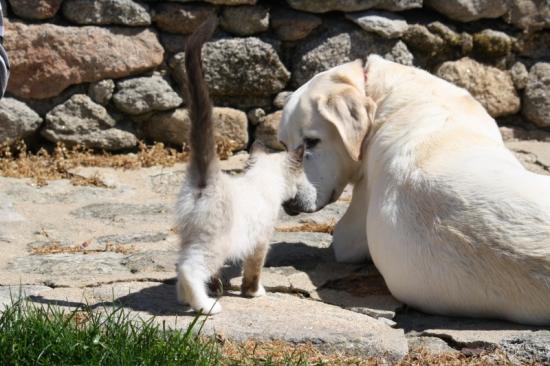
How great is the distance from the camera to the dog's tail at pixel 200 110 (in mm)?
3443

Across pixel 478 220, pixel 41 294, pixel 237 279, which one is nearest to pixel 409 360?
pixel 478 220

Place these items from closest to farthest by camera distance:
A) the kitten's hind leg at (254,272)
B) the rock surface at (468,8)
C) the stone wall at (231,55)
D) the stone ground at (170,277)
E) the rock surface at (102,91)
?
the stone ground at (170,277) → the kitten's hind leg at (254,272) → the stone wall at (231,55) → the rock surface at (102,91) → the rock surface at (468,8)

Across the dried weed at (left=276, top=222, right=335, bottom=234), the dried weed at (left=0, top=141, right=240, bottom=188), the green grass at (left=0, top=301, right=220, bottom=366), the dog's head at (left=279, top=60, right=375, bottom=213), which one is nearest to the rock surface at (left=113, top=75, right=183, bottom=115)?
the dried weed at (left=0, top=141, right=240, bottom=188)

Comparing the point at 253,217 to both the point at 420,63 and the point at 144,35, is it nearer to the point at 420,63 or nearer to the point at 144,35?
the point at 144,35

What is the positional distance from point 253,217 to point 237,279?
70cm

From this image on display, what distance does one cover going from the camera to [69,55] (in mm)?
7012

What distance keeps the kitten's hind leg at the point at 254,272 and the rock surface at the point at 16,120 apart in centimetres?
352

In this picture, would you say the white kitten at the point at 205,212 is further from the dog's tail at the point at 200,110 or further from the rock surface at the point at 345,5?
the rock surface at the point at 345,5

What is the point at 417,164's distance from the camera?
3.99 m

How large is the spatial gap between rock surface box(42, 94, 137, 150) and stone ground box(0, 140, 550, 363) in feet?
1.22

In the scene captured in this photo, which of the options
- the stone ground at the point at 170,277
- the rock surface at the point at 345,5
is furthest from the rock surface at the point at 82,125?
the rock surface at the point at 345,5

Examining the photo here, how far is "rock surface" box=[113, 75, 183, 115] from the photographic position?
7156mm

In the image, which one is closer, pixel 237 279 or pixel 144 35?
pixel 237 279

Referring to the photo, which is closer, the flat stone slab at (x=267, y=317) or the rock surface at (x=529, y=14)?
the flat stone slab at (x=267, y=317)
